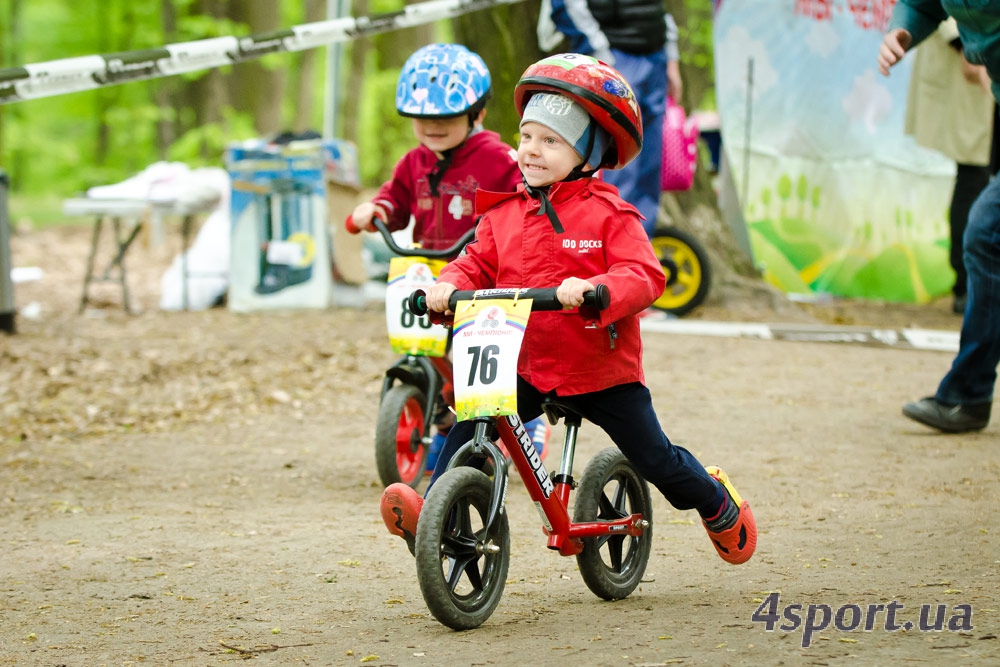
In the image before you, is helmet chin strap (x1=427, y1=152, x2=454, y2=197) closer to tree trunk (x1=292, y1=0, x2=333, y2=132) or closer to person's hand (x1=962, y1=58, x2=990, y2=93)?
person's hand (x1=962, y1=58, x2=990, y2=93)

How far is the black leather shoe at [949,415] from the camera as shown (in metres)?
6.18

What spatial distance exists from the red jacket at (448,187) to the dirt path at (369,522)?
1.19 m

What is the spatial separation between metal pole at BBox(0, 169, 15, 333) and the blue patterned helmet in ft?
18.4

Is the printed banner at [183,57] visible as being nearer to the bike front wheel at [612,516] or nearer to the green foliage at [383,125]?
the bike front wheel at [612,516]

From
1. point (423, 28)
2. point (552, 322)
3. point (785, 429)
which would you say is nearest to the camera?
point (552, 322)

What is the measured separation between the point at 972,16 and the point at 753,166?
209 inches

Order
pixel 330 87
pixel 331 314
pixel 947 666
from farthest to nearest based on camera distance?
pixel 330 87, pixel 331 314, pixel 947 666

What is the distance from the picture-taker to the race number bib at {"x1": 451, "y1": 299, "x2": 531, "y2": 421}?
138 inches

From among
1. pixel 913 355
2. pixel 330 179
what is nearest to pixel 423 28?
pixel 330 179

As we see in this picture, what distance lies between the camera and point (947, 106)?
9.56 metres

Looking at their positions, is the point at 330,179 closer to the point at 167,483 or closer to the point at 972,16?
the point at 167,483

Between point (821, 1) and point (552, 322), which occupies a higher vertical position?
point (821, 1)

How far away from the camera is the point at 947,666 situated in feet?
10.0

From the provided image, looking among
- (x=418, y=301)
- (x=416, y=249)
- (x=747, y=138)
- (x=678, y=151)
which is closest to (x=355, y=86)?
(x=747, y=138)
